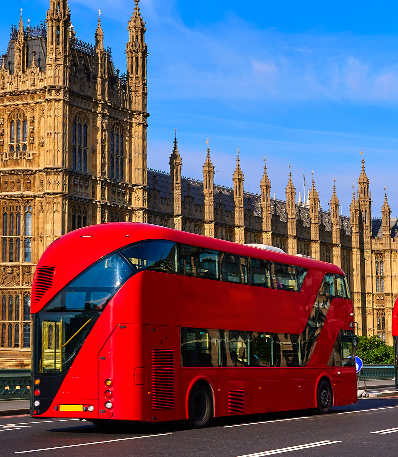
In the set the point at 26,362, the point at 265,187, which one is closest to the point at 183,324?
the point at 26,362

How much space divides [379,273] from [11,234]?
130 ft

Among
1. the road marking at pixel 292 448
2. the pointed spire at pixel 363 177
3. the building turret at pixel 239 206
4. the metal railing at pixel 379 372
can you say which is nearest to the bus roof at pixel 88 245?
the road marking at pixel 292 448

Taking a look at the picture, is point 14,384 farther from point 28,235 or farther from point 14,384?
point 28,235

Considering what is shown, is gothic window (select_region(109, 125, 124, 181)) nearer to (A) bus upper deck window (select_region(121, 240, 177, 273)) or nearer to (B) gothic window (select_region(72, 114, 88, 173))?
(B) gothic window (select_region(72, 114, 88, 173))

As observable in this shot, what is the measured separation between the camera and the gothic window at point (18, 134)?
1494 inches

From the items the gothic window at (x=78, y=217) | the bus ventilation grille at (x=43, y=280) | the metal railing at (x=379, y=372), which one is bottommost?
the metal railing at (x=379, y=372)

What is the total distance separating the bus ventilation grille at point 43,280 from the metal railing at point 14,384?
1030cm

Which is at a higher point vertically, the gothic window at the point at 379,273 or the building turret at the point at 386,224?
the building turret at the point at 386,224

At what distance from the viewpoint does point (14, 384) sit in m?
26.9

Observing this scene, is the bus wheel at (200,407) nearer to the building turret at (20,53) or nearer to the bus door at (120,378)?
the bus door at (120,378)

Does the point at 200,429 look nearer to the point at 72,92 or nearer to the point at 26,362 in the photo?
the point at 26,362

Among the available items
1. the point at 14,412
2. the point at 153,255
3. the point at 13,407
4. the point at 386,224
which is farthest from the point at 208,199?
the point at 153,255

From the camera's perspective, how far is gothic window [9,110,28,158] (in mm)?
Result: 37938

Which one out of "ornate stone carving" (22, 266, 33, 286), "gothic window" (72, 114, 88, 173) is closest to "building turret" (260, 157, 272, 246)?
"gothic window" (72, 114, 88, 173)
